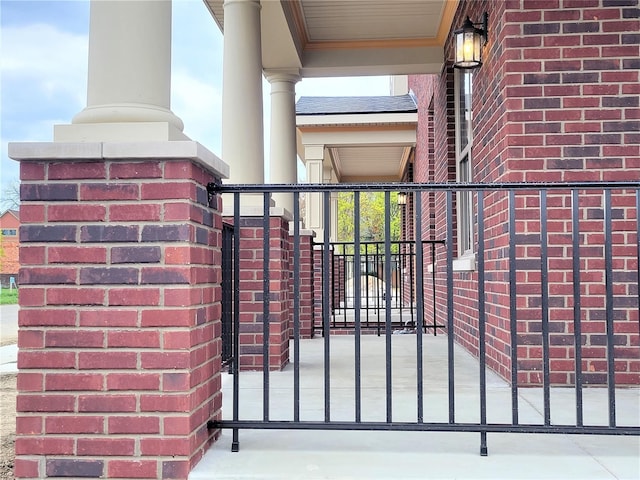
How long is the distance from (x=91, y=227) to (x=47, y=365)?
0.53 metres

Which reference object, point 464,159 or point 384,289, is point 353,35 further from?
point 384,289

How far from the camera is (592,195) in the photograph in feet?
→ 12.5

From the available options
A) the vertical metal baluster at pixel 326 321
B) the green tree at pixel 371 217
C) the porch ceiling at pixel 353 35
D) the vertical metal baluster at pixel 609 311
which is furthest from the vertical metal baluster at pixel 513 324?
the green tree at pixel 371 217

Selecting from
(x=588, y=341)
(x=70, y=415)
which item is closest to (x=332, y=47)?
(x=588, y=341)

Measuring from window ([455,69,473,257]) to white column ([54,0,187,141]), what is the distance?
3.70 metres

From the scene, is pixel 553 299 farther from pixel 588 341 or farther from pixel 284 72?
pixel 284 72

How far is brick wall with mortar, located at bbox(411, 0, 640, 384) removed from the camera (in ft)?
12.4

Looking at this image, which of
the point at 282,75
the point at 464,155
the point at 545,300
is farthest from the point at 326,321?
the point at 282,75

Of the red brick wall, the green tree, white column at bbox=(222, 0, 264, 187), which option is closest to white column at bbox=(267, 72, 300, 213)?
white column at bbox=(222, 0, 264, 187)

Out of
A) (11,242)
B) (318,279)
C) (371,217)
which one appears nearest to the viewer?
(11,242)

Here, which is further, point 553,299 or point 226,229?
point 553,299

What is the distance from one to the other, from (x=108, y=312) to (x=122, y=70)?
3.18 ft

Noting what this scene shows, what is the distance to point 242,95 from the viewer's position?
478 centimetres

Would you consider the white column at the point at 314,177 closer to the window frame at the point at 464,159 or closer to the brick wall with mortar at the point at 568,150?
the window frame at the point at 464,159
